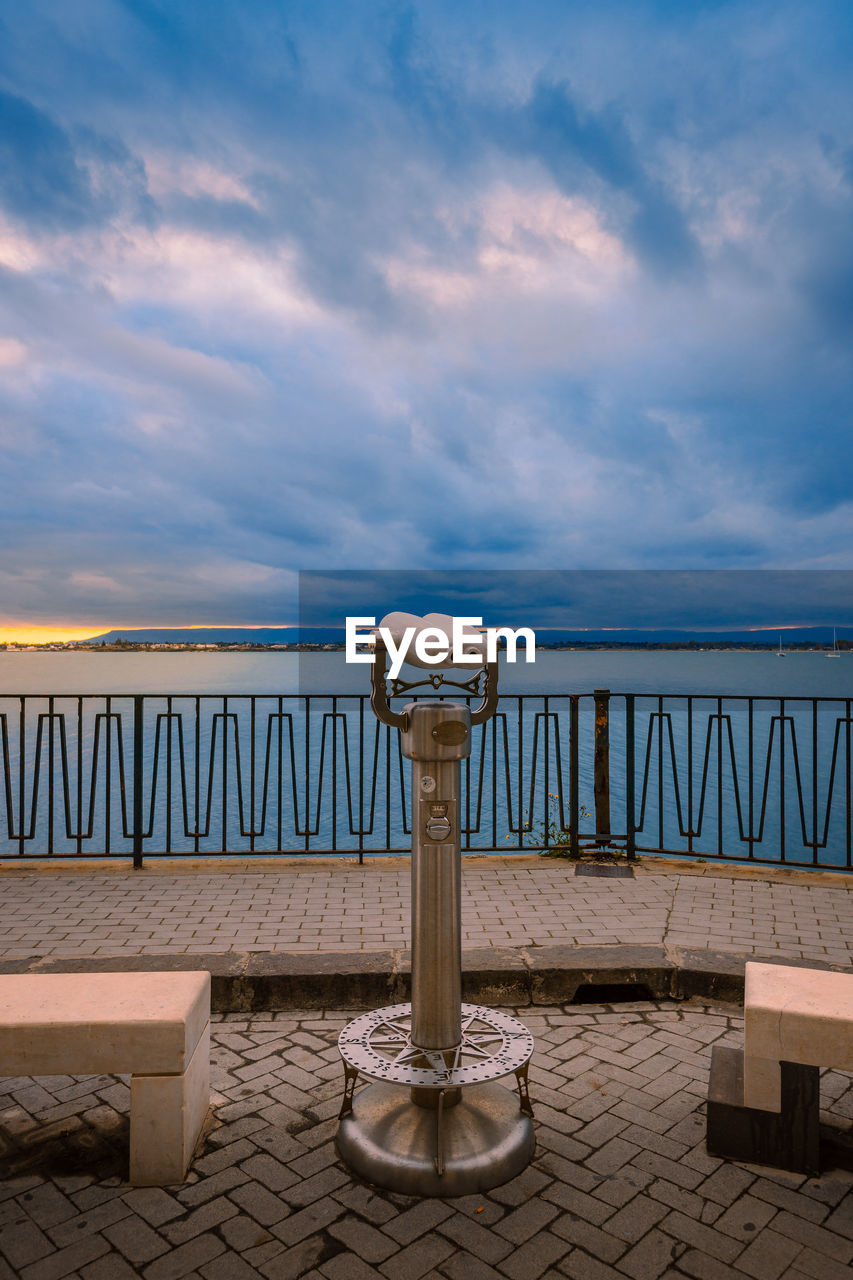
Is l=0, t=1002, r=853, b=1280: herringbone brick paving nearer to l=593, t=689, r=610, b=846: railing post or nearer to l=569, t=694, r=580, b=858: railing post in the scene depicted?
l=569, t=694, r=580, b=858: railing post

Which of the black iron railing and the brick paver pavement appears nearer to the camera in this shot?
the brick paver pavement

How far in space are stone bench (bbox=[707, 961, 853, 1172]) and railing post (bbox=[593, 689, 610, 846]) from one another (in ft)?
13.9

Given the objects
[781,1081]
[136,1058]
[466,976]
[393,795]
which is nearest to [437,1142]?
[136,1058]

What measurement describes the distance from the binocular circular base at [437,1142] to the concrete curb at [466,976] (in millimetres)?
1193

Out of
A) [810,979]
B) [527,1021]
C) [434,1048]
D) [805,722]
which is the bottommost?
[805,722]

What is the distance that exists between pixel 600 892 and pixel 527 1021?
6.88 feet

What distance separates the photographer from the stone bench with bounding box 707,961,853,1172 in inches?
112

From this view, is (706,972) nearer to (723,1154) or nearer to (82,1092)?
(723,1154)

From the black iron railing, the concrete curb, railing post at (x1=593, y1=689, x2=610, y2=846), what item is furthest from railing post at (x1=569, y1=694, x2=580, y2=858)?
the concrete curb

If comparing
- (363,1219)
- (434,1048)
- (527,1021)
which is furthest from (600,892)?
(363,1219)

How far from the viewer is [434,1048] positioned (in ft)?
9.91
